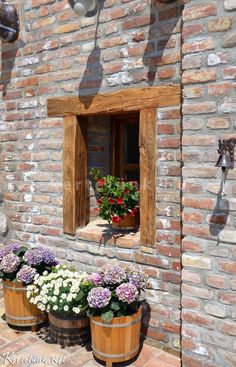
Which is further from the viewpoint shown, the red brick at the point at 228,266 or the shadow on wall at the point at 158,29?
the shadow on wall at the point at 158,29

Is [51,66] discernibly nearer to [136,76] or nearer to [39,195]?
[136,76]

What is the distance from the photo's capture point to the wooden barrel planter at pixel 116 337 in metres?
2.76

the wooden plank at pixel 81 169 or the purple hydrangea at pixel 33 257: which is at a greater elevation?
the wooden plank at pixel 81 169

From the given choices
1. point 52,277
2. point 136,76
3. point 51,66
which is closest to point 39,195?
point 52,277

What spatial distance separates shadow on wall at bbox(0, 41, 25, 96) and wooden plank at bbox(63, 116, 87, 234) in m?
1.00

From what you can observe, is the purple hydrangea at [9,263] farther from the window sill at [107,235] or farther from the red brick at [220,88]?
the red brick at [220,88]

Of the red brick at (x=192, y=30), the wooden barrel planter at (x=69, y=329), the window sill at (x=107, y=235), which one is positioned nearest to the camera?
the red brick at (x=192, y=30)

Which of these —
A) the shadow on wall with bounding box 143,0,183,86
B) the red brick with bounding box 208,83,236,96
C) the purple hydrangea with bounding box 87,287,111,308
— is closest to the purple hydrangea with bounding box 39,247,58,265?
the purple hydrangea with bounding box 87,287,111,308

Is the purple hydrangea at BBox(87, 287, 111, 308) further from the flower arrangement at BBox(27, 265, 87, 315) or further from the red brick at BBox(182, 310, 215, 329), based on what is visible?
the red brick at BBox(182, 310, 215, 329)

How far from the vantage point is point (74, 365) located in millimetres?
2854

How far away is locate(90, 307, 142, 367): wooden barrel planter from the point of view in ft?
9.04

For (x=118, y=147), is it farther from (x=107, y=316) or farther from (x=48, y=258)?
(x=107, y=316)

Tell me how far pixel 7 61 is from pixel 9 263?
2.19 meters

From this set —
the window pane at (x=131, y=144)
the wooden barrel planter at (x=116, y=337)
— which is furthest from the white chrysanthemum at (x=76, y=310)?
the window pane at (x=131, y=144)
